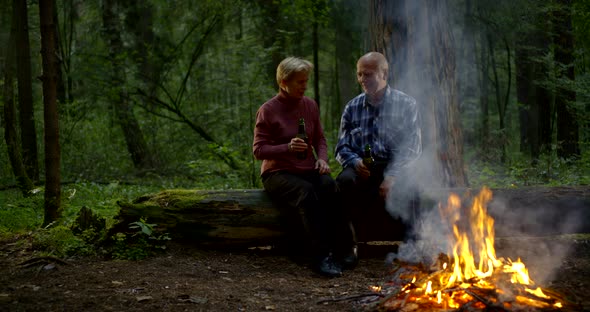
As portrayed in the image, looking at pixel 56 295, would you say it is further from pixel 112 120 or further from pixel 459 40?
pixel 459 40

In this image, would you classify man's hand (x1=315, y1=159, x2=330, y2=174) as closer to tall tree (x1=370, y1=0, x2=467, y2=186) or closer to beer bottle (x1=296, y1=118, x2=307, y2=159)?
beer bottle (x1=296, y1=118, x2=307, y2=159)

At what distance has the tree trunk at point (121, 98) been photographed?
1138 cm

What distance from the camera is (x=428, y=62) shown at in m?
5.82

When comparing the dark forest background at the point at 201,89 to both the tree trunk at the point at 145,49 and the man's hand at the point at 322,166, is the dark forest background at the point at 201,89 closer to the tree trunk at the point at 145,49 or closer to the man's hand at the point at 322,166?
the tree trunk at the point at 145,49

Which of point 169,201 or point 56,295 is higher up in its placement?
Answer: point 169,201

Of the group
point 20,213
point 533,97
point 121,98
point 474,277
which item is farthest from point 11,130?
point 533,97

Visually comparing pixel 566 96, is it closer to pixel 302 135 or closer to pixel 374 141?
pixel 374 141

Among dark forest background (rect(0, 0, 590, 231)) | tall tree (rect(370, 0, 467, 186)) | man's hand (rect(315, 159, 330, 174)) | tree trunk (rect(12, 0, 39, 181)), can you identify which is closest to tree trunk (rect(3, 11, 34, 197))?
dark forest background (rect(0, 0, 590, 231))

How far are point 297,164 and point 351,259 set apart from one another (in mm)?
1104

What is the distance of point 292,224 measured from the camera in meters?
5.17

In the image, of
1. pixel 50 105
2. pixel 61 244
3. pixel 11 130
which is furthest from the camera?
pixel 11 130

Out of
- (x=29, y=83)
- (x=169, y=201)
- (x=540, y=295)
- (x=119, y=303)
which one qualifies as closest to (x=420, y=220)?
(x=540, y=295)

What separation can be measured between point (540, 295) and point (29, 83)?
31.4ft

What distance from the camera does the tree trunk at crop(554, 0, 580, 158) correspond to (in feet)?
41.0
